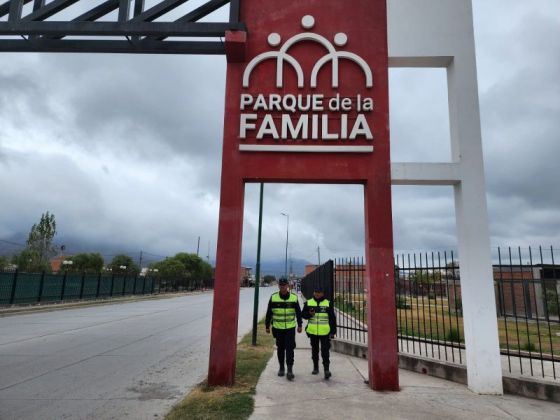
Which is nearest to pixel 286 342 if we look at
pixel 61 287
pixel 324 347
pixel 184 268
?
pixel 324 347

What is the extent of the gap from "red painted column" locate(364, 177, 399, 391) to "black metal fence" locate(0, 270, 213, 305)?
24465mm

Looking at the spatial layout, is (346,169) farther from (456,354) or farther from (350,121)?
(456,354)

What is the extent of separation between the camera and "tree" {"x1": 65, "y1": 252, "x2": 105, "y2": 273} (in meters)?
62.8

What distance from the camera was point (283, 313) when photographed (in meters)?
8.21

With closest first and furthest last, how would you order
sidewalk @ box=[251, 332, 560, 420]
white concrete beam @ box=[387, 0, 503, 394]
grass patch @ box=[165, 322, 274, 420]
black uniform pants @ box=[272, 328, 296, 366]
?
grass patch @ box=[165, 322, 274, 420] → sidewalk @ box=[251, 332, 560, 420] → white concrete beam @ box=[387, 0, 503, 394] → black uniform pants @ box=[272, 328, 296, 366]

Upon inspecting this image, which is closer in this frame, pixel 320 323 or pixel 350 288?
pixel 320 323

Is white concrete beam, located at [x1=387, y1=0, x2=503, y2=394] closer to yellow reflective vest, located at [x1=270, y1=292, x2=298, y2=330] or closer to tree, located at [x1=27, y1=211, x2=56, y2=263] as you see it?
yellow reflective vest, located at [x1=270, y1=292, x2=298, y2=330]

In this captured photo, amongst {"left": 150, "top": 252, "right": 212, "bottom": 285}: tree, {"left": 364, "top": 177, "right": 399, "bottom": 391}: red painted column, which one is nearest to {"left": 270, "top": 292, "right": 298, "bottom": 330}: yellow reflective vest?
{"left": 364, "top": 177, "right": 399, "bottom": 391}: red painted column

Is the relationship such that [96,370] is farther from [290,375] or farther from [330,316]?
[330,316]

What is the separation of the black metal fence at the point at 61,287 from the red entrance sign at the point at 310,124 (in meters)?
22.7

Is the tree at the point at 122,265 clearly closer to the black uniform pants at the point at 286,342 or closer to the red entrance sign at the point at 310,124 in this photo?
the black uniform pants at the point at 286,342

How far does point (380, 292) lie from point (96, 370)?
6.17 metres

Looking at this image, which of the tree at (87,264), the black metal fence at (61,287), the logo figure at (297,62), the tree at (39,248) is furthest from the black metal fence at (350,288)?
the tree at (87,264)

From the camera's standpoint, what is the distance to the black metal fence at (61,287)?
2473cm
